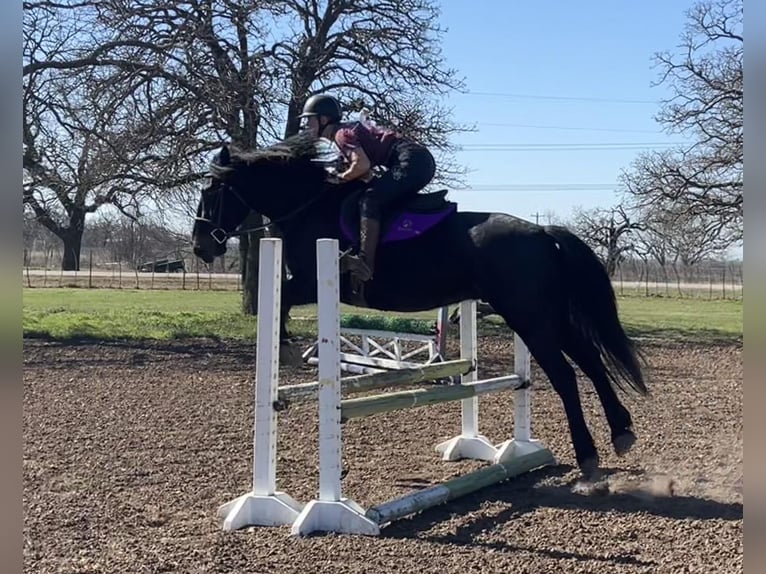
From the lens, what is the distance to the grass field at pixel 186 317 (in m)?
16.4

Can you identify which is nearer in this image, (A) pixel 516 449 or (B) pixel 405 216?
(B) pixel 405 216

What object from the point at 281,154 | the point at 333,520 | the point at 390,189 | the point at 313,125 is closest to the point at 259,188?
the point at 281,154

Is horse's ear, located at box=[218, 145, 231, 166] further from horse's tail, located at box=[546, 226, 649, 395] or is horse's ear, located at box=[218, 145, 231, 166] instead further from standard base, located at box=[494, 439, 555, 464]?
standard base, located at box=[494, 439, 555, 464]

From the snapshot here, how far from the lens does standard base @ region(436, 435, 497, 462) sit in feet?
19.8

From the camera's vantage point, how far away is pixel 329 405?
433 centimetres

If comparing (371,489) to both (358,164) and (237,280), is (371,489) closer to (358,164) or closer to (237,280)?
(358,164)

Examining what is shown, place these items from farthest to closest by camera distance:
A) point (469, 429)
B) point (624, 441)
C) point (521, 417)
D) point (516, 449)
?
point (469, 429) < point (521, 417) < point (516, 449) < point (624, 441)

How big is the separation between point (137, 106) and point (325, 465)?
12106mm

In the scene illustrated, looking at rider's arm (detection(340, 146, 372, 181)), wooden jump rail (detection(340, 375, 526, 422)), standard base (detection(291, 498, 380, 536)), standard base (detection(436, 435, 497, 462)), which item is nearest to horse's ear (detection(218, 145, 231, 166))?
rider's arm (detection(340, 146, 372, 181))

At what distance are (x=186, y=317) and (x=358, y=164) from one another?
14.9 meters

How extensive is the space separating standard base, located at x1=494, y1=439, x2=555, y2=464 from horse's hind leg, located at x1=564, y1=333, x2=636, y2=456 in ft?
3.05

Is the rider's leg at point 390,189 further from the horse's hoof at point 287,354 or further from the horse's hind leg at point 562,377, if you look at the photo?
the horse's hind leg at point 562,377

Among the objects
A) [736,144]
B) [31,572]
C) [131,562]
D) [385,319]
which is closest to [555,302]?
[131,562]

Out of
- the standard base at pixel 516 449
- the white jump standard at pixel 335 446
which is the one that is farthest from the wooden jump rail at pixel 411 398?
the standard base at pixel 516 449
